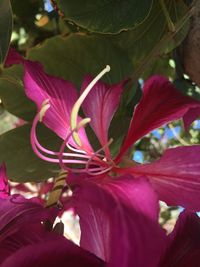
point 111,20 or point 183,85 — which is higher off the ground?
point 111,20

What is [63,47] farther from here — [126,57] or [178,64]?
[178,64]

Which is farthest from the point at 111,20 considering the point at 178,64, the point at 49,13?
the point at 49,13

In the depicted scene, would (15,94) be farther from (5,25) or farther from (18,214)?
(18,214)

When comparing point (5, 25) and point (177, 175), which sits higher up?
point (5, 25)

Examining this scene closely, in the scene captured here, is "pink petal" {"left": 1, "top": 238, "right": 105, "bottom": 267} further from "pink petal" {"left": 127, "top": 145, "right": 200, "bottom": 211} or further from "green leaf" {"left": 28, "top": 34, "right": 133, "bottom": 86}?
"green leaf" {"left": 28, "top": 34, "right": 133, "bottom": 86}

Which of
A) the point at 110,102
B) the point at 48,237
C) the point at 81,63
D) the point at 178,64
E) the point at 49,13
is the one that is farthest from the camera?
the point at 49,13

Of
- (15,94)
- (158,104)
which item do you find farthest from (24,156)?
(158,104)
